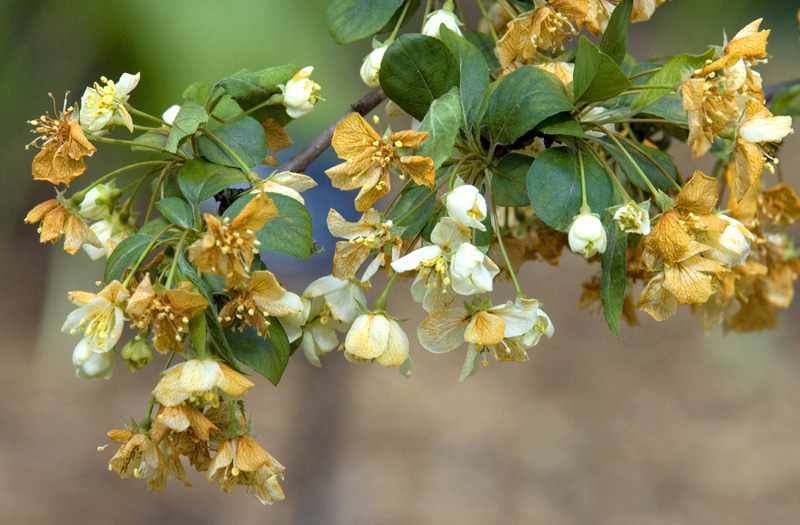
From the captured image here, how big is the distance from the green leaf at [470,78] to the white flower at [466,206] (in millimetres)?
89

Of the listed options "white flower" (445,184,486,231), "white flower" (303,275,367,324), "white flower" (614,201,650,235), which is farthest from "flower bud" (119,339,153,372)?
"white flower" (614,201,650,235)

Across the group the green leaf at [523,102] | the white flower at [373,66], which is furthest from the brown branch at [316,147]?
the green leaf at [523,102]

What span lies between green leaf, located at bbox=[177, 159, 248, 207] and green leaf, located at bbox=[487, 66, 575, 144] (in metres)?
0.19

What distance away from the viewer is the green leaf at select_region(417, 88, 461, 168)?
44 centimetres

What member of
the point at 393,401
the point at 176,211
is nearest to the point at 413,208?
the point at 176,211

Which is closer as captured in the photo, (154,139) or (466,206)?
(466,206)

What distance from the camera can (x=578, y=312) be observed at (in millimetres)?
2809

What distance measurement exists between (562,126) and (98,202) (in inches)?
14.2

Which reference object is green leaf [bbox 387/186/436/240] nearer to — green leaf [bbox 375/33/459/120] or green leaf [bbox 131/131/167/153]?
green leaf [bbox 375/33/459/120]

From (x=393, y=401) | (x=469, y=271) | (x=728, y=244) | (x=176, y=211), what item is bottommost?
(x=393, y=401)

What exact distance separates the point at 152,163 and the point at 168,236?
0.20 feet

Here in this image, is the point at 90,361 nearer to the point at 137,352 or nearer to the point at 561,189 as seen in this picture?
the point at 137,352

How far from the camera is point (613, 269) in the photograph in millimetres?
482

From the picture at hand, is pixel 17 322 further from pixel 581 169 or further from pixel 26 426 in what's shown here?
pixel 581 169
